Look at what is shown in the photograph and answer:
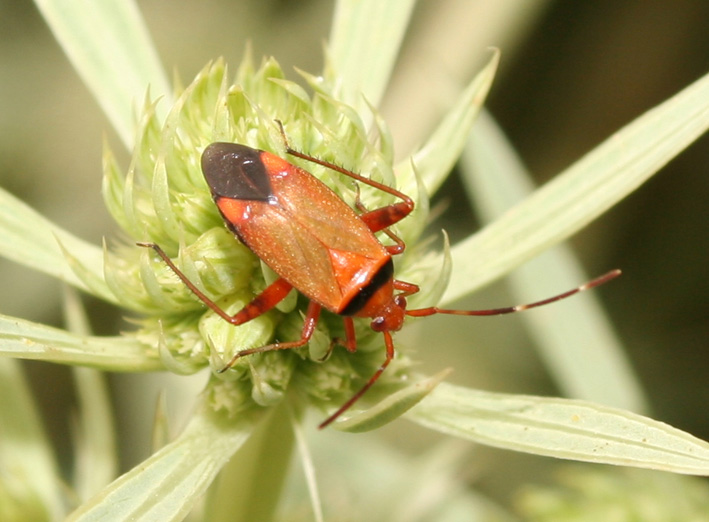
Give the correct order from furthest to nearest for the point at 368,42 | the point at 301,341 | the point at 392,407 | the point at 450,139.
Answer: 1. the point at 368,42
2. the point at 450,139
3. the point at 301,341
4. the point at 392,407

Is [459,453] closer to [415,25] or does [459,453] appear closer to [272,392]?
[272,392]

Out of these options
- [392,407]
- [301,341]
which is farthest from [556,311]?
[392,407]

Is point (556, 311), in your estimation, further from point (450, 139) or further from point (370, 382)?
point (370, 382)

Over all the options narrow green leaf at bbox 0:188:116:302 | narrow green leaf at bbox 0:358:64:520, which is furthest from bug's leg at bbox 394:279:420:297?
narrow green leaf at bbox 0:358:64:520

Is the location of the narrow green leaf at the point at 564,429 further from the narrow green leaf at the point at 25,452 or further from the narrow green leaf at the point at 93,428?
the narrow green leaf at the point at 25,452

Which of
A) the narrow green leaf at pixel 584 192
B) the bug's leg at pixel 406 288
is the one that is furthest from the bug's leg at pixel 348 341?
the narrow green leaf at pixel 584 192

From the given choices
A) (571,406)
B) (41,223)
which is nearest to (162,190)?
(41,223)
